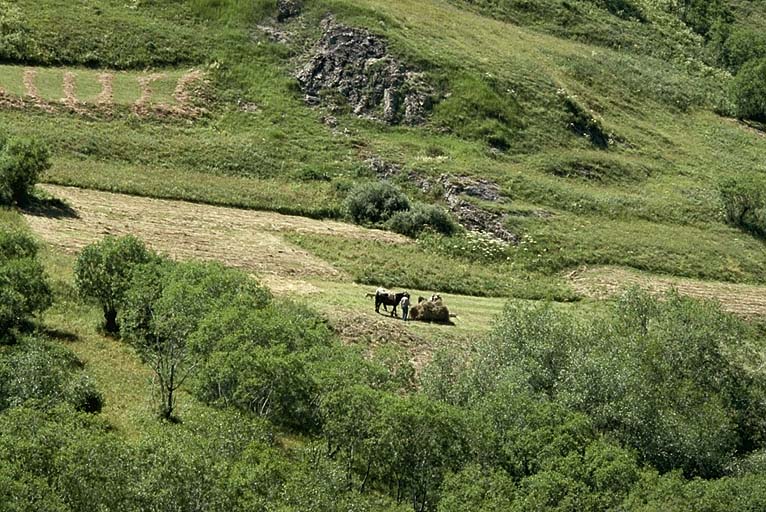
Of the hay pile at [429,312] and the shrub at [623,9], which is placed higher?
the shrub at [623,9]

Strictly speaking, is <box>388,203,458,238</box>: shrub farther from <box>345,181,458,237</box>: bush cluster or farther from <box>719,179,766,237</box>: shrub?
<box>719,179,766,237</box>: shrub

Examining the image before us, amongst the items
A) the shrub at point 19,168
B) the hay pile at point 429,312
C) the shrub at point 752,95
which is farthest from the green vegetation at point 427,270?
the shrub at point 752,95

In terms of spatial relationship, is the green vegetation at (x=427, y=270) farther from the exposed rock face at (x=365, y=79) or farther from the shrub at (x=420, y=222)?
the exposed rock face at (x=365, y=79)

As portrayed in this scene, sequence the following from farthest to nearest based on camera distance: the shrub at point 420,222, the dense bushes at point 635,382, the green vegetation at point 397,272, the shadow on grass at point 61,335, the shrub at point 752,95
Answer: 1. the shrub at point 752,95
2. the shrub at point 420,222
3. the shadow on grass at point 61,335
4. the dense bushes at point 635,382
5. the green vegetation at point 397,272

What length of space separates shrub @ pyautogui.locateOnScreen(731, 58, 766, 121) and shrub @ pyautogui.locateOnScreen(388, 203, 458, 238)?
49.4 metres

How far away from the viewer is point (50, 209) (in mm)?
68812

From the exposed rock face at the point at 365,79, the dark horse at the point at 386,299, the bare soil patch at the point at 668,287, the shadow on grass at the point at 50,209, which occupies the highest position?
the exposed rock face at the point at 365,79

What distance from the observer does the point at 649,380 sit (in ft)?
172

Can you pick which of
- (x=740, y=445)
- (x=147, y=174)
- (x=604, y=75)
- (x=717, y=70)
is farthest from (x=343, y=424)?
(x=717, y=70)

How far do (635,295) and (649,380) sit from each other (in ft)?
27.9

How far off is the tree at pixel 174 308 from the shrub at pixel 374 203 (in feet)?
88.5

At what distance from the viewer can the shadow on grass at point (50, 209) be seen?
67.8 meters

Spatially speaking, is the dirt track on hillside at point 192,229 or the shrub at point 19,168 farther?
the shrub at point 19,168

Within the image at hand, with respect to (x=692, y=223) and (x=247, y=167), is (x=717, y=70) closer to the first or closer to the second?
(x=692, y=223)
